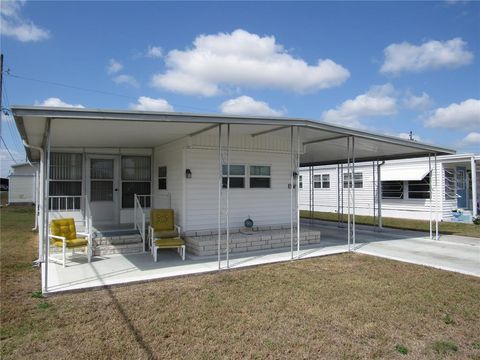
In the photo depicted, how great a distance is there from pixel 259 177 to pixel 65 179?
17.0 ft

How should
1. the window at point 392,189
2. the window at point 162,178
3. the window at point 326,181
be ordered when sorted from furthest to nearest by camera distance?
the window at point 326,181
the window at point 392,189
the window at point 162,178

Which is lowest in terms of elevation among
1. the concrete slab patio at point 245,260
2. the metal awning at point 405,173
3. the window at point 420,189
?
the concrete slab patio at point 245,260

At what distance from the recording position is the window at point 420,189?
16.6 m

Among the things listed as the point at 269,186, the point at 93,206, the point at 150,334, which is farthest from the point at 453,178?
the point at 150,334

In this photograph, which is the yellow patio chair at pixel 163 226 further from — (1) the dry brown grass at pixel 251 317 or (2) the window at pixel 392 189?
(2) the window at pixel 392 189

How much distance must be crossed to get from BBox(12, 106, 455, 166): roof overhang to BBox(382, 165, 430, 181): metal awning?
6051 mm

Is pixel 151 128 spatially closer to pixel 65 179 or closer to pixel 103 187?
pixel 103 187

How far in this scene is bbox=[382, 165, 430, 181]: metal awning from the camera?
16094 mm

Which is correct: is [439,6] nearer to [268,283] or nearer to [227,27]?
[227,27]

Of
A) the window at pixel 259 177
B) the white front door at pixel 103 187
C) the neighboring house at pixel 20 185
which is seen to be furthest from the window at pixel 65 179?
the neighboring house at pixel 20 185

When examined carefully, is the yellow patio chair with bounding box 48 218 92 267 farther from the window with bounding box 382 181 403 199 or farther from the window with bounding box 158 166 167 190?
the window with bounding box 382 181 403 199

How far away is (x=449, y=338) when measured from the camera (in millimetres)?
3848

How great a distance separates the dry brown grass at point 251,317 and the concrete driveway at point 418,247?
1.22 meters

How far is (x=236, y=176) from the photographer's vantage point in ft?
29.6
